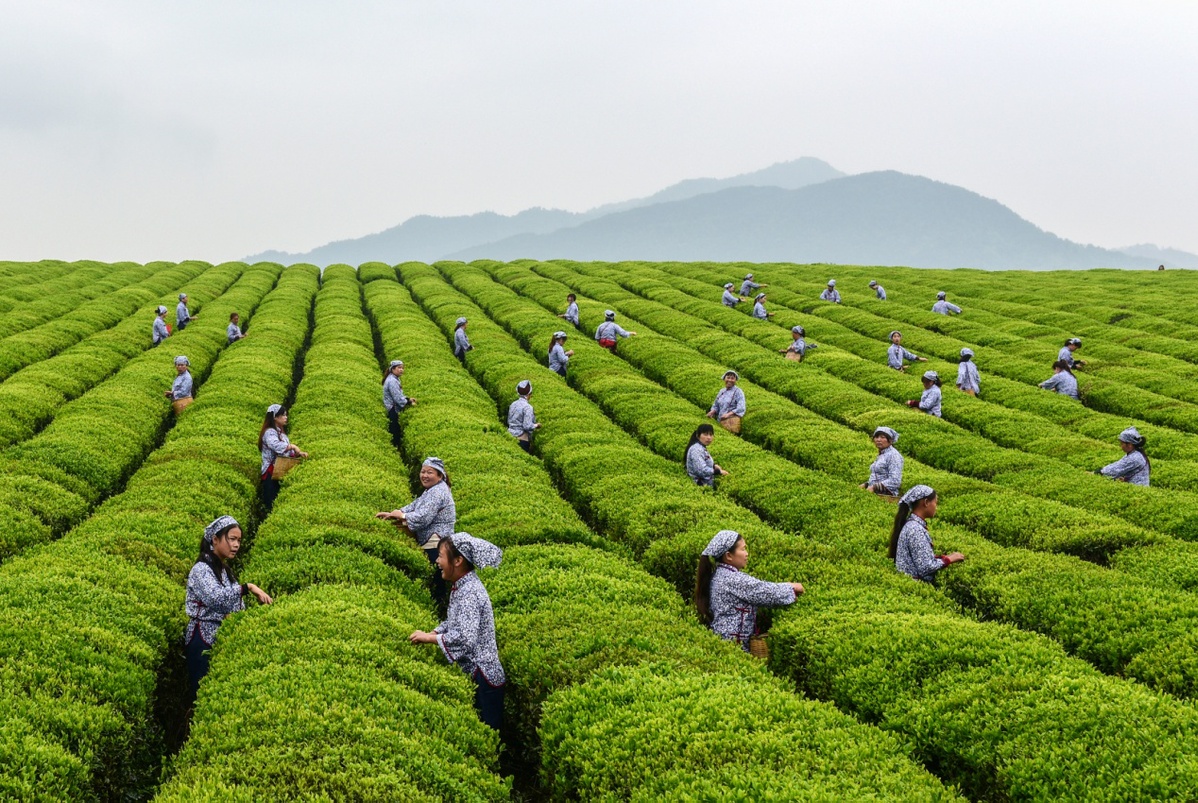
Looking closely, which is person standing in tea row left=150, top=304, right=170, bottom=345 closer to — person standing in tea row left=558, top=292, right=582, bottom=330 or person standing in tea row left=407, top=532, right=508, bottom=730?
person standing in tea row left=558, top=292, right=582, bottom=330

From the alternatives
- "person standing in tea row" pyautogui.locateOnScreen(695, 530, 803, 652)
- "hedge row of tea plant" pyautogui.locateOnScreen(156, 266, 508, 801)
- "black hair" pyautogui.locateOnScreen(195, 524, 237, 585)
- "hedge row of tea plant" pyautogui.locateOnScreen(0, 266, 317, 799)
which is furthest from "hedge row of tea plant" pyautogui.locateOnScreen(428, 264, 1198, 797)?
"hedge row of tea plant" pyautogui.locateOnScreen(0, 266, 317, 799)

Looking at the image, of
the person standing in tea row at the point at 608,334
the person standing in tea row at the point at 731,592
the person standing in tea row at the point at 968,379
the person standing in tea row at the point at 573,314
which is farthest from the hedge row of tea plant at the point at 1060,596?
the person standing in tea row at the point at 573,314

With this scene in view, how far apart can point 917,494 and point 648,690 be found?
607cm

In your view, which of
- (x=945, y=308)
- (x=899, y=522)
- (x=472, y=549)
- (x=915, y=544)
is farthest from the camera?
(x=945, y=308)

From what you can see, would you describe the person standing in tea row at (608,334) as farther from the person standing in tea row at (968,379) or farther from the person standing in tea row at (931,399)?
the person standing in tea row at (931,399)

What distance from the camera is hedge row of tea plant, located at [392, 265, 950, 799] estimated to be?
25.7ft

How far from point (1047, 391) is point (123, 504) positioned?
31450 mm

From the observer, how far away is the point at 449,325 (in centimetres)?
4681

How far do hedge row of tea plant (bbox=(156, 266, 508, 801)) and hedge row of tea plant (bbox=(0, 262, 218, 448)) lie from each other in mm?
13854

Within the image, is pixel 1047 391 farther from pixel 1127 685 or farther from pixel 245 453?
pixel 245 453

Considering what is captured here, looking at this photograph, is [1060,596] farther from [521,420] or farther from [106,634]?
[521,420]

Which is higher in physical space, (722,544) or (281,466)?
(722,544)

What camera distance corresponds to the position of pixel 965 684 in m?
9.59

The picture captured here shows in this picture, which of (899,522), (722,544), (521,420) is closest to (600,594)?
(722,544)
